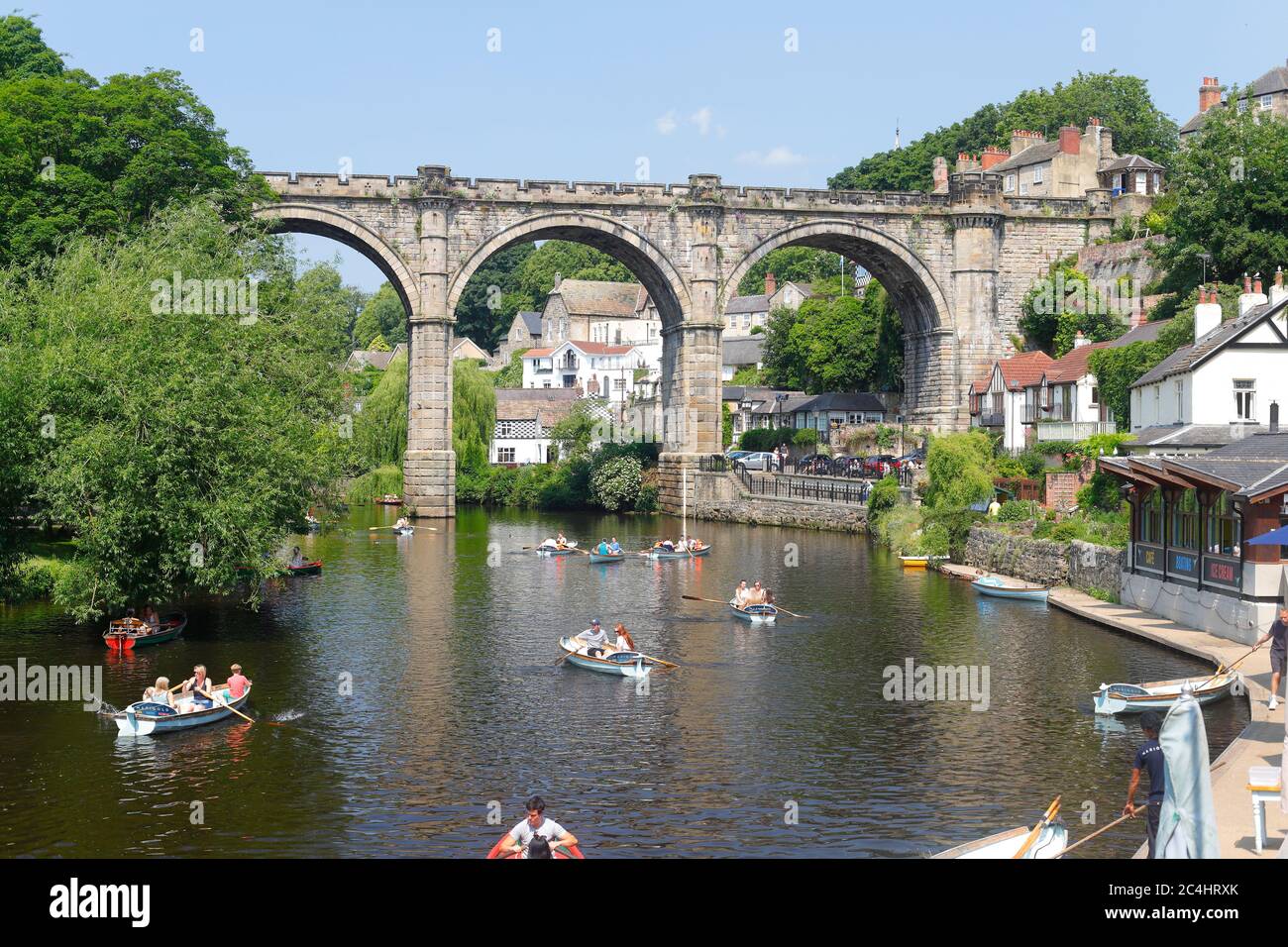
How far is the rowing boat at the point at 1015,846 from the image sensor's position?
15.4 m

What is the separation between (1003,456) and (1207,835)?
150 feet

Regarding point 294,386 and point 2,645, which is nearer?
point 2,645

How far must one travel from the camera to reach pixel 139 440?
30.9m

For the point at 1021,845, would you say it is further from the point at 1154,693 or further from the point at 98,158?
the point at 98,158

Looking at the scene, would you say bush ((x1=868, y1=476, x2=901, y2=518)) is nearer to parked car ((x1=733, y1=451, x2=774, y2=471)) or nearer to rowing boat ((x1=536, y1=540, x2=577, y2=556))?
rowing boat ((x1=536, y1=540, x2=577, y2=556))

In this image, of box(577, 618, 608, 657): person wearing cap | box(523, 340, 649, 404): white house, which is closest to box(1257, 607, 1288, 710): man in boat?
box(577, 618, 608, 657): person wearing cap

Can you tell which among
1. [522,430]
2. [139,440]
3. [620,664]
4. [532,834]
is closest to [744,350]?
[522,430]

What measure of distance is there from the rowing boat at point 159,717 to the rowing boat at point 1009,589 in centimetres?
2349

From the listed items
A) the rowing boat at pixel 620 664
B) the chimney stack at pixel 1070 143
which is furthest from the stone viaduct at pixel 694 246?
the rowing boat at pixel 620 664

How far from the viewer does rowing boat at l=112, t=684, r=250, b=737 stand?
23.4m

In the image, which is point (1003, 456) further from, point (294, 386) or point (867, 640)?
point (294, 386)

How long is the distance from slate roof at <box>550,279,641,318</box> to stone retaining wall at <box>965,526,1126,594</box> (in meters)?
84.6

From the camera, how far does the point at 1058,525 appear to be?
42188mm
